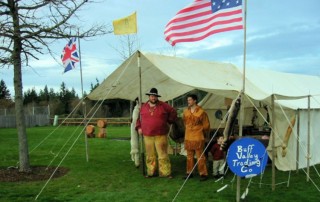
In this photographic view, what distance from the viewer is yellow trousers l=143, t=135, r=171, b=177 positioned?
8.16 metres

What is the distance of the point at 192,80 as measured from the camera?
791 centimetres

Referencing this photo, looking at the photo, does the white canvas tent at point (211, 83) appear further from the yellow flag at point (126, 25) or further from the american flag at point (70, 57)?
the american flag at point (70, 57)

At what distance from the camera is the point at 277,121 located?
30.1ft

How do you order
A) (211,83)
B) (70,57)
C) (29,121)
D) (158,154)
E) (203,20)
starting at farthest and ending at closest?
(29,121), (70,57), (158,154), (211,83), (203,20)

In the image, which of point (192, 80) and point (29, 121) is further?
point (29, 121)

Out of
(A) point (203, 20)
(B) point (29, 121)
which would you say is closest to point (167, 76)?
(A) point (203, 20)

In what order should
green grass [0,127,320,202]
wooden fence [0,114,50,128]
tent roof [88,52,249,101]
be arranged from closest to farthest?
green grass [0,127,320,202], tent roof [88,52,249,101], wooden fence [0,114,50,128]

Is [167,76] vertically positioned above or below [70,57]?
below

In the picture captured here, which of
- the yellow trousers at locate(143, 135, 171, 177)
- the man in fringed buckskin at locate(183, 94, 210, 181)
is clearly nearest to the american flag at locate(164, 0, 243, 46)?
the man in fringed buckskin at locate(183, 94, 210, 181)

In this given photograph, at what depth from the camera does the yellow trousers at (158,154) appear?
8.16m

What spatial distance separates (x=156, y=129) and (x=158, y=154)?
0.51 metres

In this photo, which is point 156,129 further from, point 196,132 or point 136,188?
point 136,188

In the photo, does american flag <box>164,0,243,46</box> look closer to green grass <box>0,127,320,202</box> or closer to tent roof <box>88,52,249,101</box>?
tent roof <box>88,52,249,101</box>

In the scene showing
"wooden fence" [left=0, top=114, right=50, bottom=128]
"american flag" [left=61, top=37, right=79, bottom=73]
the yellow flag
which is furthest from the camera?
"wooden fence" [left=0, top=114, right=50, bottom=128]
